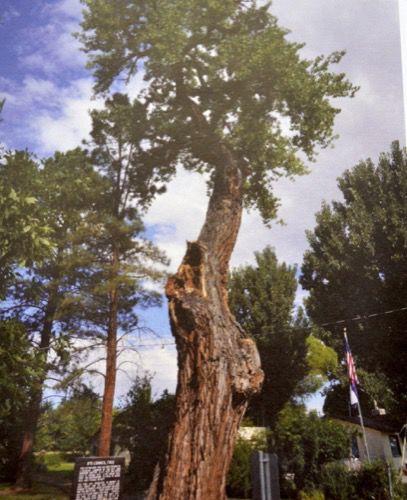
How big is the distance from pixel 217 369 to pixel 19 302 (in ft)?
49.5

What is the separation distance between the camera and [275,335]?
942 inches

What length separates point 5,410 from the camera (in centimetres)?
720

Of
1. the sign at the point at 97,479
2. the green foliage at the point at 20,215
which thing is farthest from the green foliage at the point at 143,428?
the green foliage at the point at 20,215

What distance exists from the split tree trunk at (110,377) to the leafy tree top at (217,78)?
719 cm

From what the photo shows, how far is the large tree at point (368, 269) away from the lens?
22.1 metres

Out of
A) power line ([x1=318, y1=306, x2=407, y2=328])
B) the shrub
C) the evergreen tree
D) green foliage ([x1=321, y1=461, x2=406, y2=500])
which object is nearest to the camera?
green foliage ([x1=321, y1=461, x2=406, y2=500])

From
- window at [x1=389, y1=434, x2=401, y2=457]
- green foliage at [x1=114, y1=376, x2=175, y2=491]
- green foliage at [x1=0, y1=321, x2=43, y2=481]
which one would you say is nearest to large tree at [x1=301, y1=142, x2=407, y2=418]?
window at [x1=389, y1=434, x2=401, y2=457]

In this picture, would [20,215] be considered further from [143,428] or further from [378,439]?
[378,439]

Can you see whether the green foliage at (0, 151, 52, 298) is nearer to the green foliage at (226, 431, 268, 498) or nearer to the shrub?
the shrub

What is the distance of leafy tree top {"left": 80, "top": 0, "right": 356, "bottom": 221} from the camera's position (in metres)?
11.3

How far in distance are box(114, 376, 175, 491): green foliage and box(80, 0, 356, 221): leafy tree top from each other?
10.7 metres

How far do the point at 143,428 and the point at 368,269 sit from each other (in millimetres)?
16151

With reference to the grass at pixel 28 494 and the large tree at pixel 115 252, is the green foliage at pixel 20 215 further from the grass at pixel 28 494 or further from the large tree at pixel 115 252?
the grass at pixel 28 494

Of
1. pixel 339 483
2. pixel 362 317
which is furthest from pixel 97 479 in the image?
pixel 362 317
